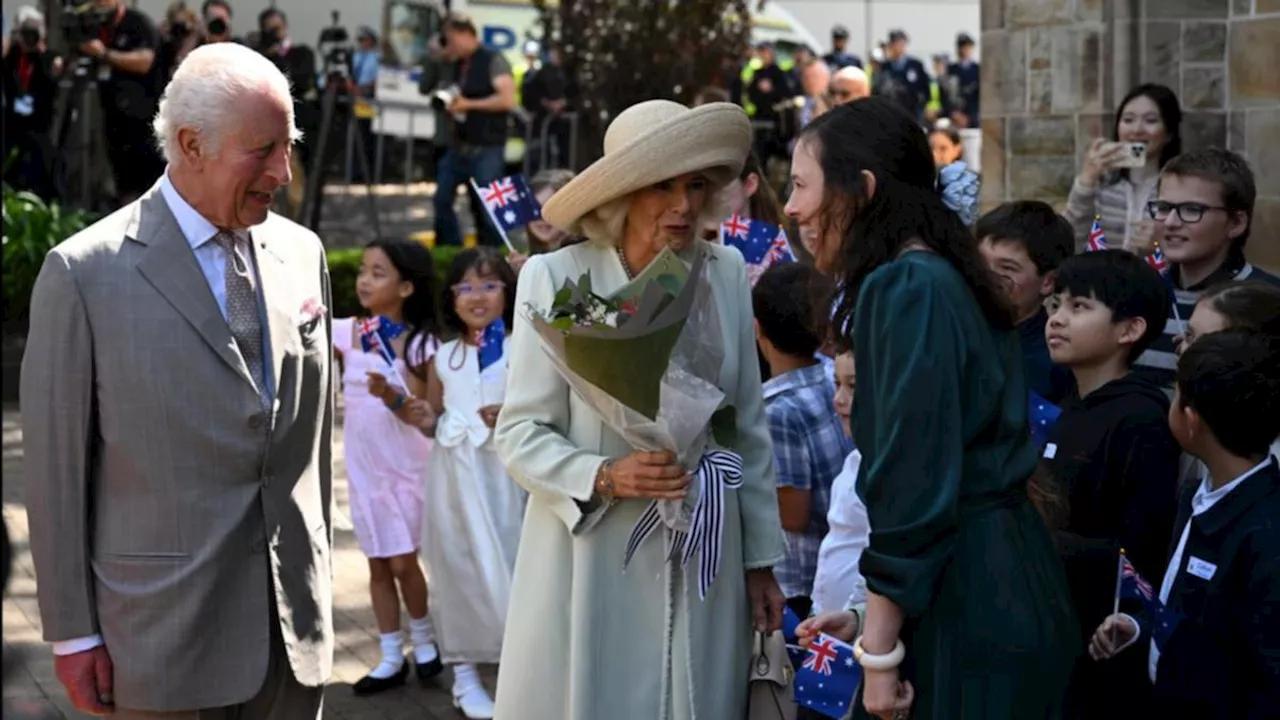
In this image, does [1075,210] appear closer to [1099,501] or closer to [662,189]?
[1099,501]

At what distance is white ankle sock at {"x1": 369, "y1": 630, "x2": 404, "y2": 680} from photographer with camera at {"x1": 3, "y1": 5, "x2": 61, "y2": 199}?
11948 mm

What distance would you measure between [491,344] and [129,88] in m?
10.6

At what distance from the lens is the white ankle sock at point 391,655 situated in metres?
6.52

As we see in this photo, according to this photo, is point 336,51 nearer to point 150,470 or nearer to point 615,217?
point 615,217

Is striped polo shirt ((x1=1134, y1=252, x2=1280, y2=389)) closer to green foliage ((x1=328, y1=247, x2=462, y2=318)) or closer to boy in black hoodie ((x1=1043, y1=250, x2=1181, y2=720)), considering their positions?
boy in black hoodie ((x1=1043, y1=250, x2=1181, y2=720))

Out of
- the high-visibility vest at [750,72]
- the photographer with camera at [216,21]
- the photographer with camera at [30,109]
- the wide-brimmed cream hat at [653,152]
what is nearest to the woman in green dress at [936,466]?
the wide-brimmed cream hat at [653,152]

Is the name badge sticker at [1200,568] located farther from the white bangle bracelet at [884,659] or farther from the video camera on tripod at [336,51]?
the video camera on tripod at [336,51]

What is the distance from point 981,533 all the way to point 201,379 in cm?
166

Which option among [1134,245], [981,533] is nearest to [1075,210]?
[1134,245]

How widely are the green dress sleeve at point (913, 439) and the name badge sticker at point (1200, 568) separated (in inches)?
37.5

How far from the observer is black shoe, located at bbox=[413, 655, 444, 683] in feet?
21.6

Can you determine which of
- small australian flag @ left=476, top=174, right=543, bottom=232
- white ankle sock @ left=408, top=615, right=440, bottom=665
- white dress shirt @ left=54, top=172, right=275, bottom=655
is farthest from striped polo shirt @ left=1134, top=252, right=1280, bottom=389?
white ankle sock @ left=408, top=615, right=440, bottom=665

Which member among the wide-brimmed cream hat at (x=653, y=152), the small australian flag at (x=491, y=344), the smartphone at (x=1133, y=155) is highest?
the wide-brimmed cream hat at (x=653, y=152)

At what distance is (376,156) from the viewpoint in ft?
65.5
